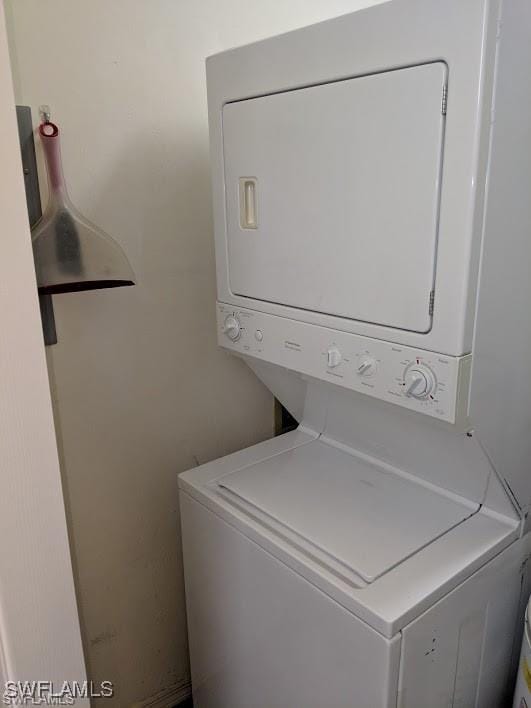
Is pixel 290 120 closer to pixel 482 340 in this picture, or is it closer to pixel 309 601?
pixel 482 340

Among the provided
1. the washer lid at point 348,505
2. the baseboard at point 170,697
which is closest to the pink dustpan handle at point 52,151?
the washer lid at point 348,505

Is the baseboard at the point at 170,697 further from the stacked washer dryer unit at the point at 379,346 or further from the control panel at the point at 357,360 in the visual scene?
the control panel at the point at 357,360

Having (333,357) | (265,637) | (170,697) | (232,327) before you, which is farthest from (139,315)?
(170,697)

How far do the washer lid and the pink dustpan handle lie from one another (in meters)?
Answer: 1.00

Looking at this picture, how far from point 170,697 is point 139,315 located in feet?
4.97

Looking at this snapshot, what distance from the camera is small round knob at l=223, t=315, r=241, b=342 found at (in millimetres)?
1722

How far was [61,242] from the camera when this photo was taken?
4.96 ft

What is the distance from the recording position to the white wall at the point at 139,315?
1.60 m

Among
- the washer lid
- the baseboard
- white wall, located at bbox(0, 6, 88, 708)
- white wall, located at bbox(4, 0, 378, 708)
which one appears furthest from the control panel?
the baseboard

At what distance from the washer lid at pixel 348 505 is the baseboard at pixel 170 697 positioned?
1.02m

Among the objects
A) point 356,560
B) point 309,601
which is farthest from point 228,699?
point 356,560

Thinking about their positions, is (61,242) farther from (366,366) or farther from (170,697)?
(170,697)

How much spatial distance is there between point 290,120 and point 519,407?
889mm

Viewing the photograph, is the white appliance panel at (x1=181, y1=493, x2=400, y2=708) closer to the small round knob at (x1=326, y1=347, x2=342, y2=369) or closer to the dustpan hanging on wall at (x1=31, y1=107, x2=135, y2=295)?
the small round knob at (x1=326, y1=347, x2=342, y2=369)
